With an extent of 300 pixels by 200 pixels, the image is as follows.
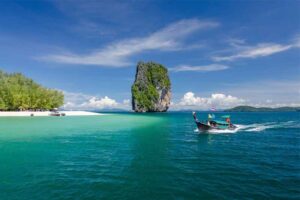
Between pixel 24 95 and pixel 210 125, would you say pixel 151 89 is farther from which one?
pixel 210 125

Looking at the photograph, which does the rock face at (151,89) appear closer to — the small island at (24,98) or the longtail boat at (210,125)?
the small island at (24,98)

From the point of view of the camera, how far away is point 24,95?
82.6 meters

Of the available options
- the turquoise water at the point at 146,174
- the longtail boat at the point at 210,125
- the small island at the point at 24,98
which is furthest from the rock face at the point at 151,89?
the turquoise water at the point at 146,174

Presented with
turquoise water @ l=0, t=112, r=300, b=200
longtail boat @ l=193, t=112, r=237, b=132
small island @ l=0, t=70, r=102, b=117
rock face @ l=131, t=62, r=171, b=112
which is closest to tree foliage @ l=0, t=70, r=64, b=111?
small island @ l=0, t=70, r=102, b=117

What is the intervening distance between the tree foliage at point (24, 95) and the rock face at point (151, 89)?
82.5 metres

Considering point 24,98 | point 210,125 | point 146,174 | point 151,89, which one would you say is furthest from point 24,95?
point 151,89

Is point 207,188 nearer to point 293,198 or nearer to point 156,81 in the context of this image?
point 293,198

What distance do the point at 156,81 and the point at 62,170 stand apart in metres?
170

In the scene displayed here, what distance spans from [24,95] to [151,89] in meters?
104

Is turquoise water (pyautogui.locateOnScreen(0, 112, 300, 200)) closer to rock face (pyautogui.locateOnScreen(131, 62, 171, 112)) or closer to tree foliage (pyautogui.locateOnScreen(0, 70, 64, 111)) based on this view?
tree foliage (pyautogui.locateOnScreen(0, 70, 64, 111))

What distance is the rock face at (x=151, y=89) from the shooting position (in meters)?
176

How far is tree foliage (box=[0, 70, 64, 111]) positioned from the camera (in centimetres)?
8050

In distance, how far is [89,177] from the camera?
12602 millimetres

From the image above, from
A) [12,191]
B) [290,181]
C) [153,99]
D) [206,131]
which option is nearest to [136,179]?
[12,191]
